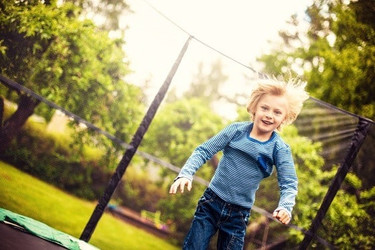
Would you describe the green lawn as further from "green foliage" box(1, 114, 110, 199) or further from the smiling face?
the smiling face

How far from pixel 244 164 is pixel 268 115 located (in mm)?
253

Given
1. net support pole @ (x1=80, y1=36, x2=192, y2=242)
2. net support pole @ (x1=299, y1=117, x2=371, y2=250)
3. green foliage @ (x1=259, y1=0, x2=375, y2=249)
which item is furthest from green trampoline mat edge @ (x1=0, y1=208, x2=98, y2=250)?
green foliage @ (x1=259, y1=0, x2=375, y2=249)

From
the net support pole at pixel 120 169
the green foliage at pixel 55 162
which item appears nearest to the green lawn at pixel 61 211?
the green foliage at pixel 55 162

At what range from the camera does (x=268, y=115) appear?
1.56 meters

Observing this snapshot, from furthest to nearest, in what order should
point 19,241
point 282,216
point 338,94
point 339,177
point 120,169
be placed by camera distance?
point 338,94 < point 339,177 < point 120,169 < point 19,241 < point 282,216

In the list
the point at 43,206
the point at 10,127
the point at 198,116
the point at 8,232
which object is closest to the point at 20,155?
the point at 10,127

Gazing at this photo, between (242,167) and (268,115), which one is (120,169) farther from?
(268,115)

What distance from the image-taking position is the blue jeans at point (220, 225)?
1.48m

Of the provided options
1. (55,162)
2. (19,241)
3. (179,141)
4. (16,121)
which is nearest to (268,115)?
(19,241)

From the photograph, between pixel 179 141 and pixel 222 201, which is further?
pixel 179 141

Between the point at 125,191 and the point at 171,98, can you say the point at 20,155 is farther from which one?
the point at 171,98

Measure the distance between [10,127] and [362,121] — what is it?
8.29ft

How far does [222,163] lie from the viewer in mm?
1608

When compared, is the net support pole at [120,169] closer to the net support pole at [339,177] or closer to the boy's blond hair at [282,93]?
the boy's blond hair at [282,93]
